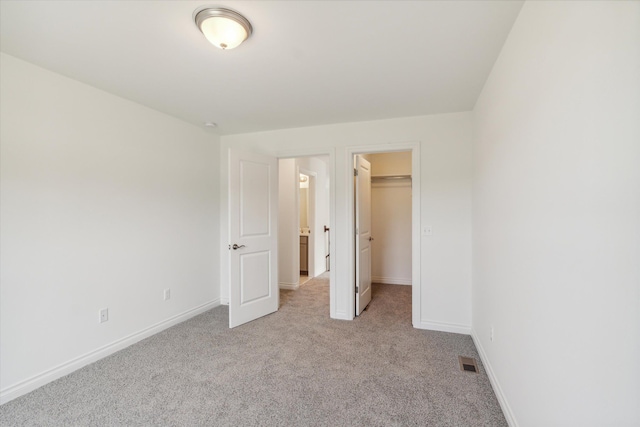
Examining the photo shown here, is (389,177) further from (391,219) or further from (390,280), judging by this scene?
(390,280)

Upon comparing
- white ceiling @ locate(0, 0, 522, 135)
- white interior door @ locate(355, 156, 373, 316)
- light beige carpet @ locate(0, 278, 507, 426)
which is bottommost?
light beige carpet @ locate(0, 278, 507, 426)

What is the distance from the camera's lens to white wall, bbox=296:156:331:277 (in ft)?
18.0

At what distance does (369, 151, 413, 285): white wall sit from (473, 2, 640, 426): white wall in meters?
3.17

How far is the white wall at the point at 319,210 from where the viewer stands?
5.49m

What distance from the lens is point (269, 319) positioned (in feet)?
11.0

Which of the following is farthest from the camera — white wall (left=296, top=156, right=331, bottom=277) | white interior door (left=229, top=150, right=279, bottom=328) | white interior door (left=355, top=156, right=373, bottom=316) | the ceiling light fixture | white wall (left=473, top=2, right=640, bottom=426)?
white wall (left=296, top=156, right=331, bottom=277)

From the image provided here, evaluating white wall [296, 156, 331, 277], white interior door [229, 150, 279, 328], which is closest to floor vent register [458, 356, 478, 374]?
white interior door [229, 150, 279, 328]

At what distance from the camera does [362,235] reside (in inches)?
142

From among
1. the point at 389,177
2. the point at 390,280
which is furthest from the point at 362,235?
the point at 390,280

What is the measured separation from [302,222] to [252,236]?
10.3 feet

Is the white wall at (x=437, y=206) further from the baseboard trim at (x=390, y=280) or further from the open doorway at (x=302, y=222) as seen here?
the baseboard trim at (x=390, y=280)

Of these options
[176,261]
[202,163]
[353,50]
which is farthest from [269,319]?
[353,50]

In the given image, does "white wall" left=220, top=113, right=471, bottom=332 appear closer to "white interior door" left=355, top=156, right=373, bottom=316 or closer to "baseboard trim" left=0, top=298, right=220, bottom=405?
"white interior door" left=355, top=156, right=373, bottom=316

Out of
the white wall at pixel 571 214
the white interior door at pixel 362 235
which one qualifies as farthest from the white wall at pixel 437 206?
the white wall at pixel 571 214
